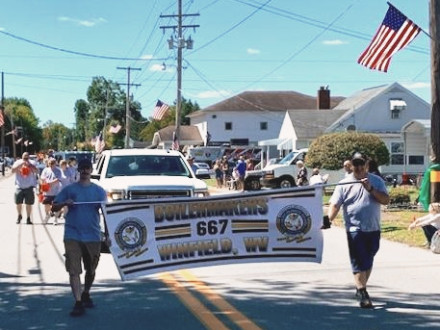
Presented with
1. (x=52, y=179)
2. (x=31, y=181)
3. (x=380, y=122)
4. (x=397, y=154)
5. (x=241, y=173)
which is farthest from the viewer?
(x=380, y=122)

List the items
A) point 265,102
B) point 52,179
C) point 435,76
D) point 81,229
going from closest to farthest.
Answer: point 81,229
point 435,76
point 52,179
point 265,102

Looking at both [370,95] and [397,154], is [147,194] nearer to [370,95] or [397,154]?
[397,154]

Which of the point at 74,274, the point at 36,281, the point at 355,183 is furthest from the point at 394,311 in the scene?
the point at 36,281

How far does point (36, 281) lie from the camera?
980 centimetres

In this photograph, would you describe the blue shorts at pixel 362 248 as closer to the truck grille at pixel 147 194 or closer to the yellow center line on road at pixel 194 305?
the yellow center line on road at pixel 194 305

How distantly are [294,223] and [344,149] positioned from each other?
21.8 m

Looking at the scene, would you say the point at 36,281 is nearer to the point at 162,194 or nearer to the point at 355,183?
the point at 162,194

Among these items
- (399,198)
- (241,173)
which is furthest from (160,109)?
(399,198)

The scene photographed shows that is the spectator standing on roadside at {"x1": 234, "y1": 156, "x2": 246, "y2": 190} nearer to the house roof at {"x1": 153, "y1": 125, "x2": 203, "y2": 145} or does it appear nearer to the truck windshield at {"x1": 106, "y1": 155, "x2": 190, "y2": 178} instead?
the truck windshield at {"x1": 106, "y1": 155, "x2": 190, "y2": 178}

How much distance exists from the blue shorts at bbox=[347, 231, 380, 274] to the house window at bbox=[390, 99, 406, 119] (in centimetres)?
4052

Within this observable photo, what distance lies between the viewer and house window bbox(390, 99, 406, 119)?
4694cm

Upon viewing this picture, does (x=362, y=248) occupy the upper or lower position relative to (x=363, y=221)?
lower

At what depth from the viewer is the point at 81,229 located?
7660 millimetres

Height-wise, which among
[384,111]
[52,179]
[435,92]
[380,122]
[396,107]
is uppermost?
[396,107]
